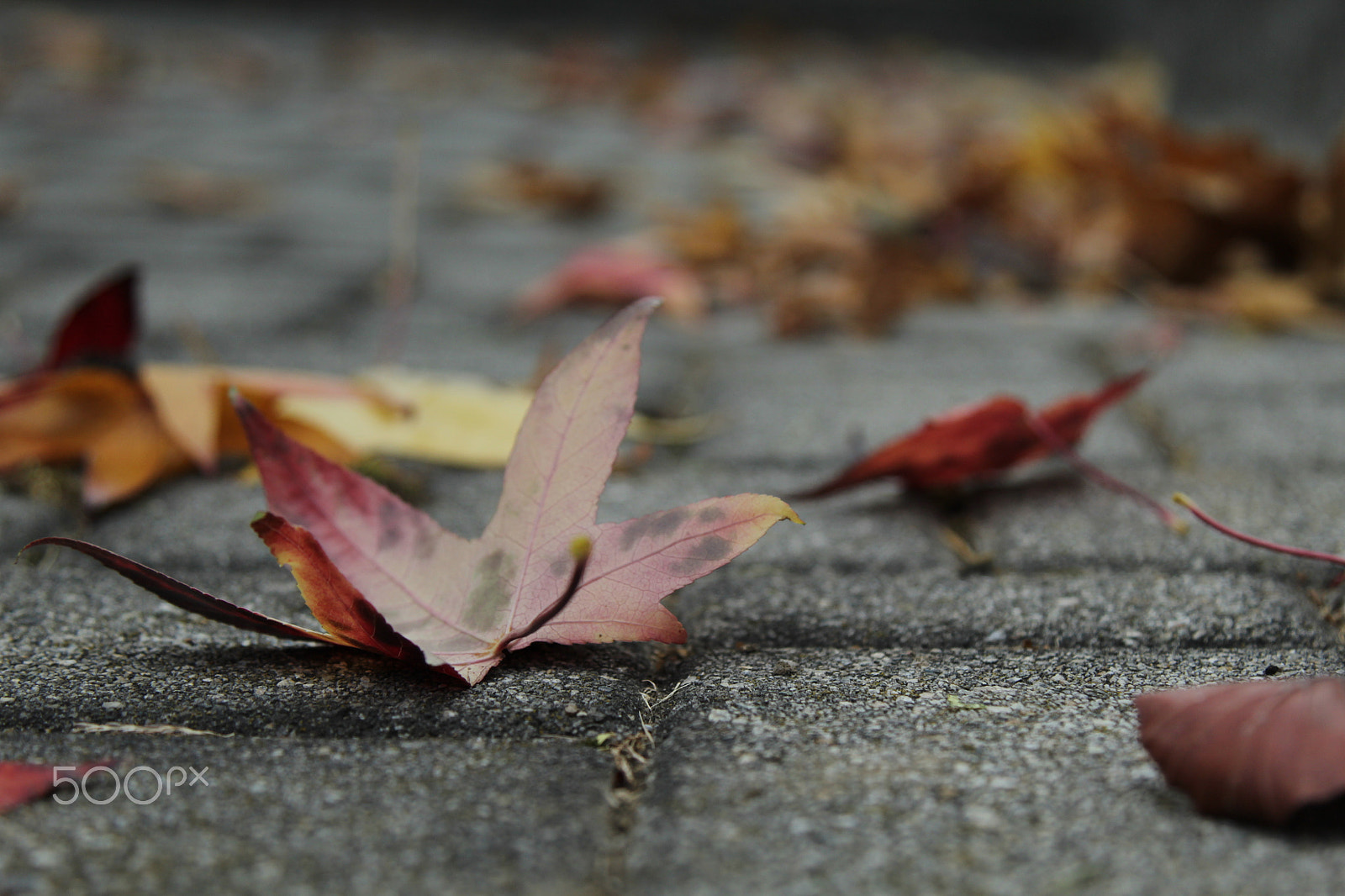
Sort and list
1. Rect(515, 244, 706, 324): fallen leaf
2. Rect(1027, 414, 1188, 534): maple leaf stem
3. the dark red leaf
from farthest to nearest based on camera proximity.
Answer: Rect(515, 244, 706, 324): fallen leaf → Rect(1027, 414, 1188, 534): maple leaf stem → the dark red leaf

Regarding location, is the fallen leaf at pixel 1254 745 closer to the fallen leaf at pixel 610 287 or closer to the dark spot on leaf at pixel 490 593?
the dark spot on leaf at pixel 490 593

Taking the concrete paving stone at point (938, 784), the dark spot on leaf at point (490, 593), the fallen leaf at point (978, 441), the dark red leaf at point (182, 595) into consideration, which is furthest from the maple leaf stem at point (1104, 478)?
the dark red leaf at point (182, 595)

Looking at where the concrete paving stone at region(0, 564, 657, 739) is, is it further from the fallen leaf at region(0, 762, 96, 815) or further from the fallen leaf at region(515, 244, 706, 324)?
the fallen leaf at region(515, 244, 706, 324)

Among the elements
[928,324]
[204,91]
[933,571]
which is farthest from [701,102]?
[933,571]

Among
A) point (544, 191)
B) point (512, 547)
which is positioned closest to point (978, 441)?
point (512, 547)

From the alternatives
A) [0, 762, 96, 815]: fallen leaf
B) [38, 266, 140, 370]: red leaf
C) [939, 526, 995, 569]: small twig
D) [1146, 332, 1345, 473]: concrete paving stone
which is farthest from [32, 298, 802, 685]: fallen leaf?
[1146, 332, 1345, 473]: concrete paving stone

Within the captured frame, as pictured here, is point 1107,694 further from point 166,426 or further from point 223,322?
point 223,322

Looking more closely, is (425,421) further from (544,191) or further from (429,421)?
(544,191)
